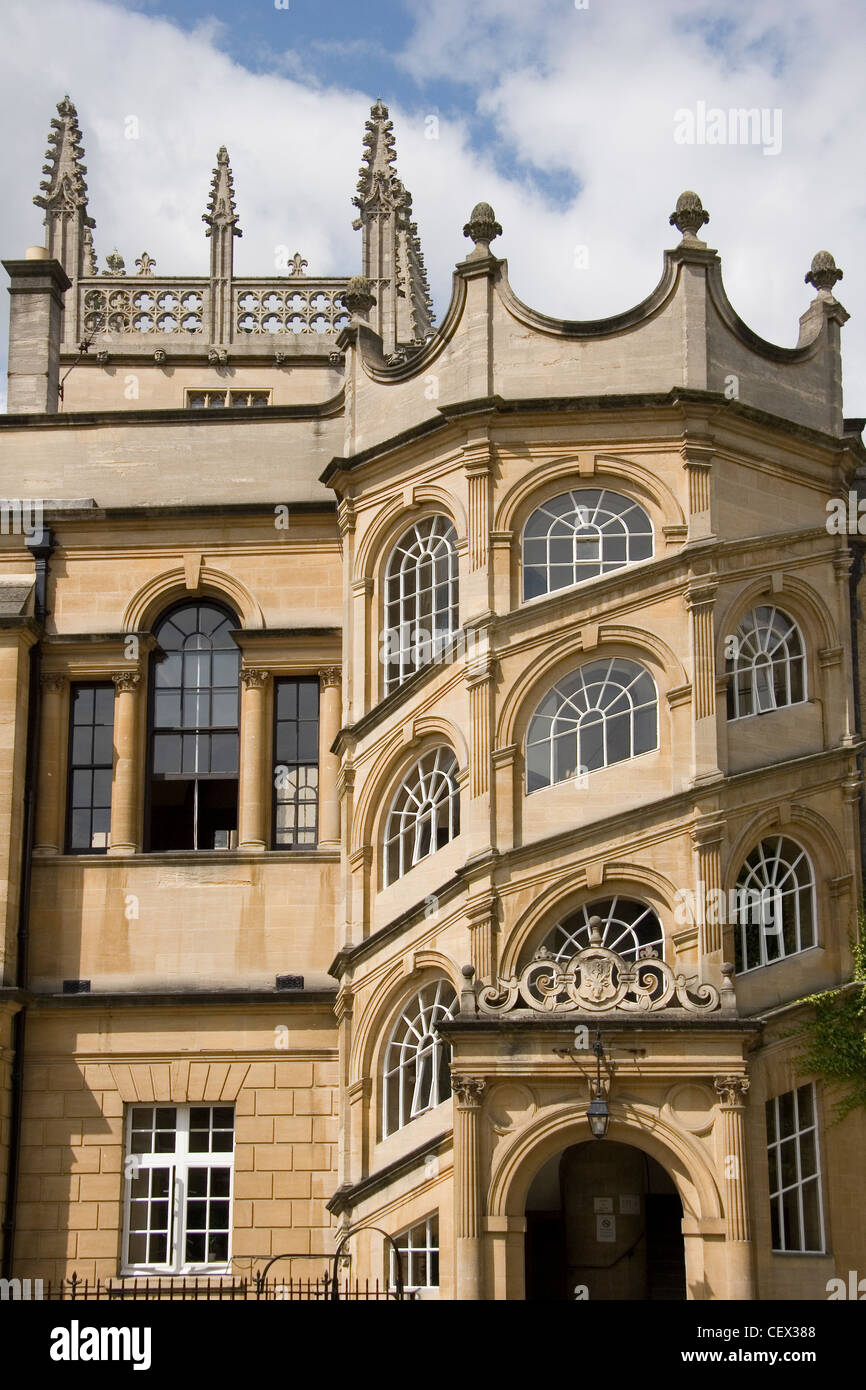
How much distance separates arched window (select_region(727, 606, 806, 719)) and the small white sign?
264 inches

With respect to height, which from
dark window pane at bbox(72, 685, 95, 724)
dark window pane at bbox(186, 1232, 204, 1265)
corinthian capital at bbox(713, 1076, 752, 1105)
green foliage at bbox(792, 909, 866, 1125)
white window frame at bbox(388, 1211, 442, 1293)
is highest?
dark window pane at bbox(72, 685, 95, 724)

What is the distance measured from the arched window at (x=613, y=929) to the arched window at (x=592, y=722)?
170 centimetres

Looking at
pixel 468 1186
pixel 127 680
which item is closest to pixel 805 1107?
pixel 468 1186

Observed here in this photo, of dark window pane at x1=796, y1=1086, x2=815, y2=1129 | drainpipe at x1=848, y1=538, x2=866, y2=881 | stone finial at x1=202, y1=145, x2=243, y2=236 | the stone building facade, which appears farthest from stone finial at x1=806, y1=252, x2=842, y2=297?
stone finial at x1=202, y1=145, x2=243, y2=236

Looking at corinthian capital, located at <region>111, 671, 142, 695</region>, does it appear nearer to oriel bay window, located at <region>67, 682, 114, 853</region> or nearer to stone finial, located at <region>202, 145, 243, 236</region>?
oriel bay window, located at <region>67, 682, 114, 853</region>

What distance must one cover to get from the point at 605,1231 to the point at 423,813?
5.87m

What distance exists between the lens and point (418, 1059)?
29.7 m

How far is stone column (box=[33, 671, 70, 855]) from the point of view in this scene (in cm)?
3316

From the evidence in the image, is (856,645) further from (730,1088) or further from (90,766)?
(90,766)
